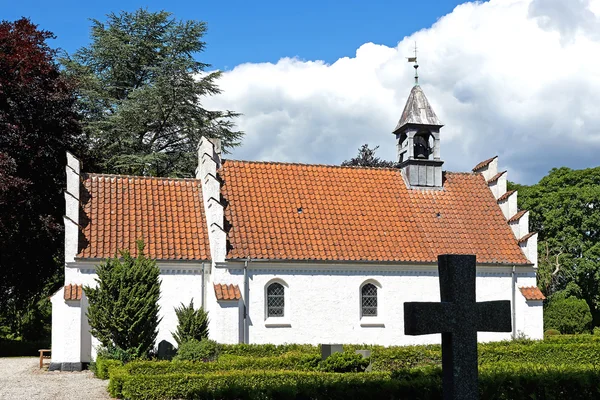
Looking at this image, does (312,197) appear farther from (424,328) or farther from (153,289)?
(424,328)

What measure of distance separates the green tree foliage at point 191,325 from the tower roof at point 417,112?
41.4 feet

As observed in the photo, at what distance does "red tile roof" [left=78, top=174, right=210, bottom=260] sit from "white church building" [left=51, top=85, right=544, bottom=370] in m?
0.05

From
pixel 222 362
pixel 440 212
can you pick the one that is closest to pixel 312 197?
pixel 440 212

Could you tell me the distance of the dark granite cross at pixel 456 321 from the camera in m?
7.84

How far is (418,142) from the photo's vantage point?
29219mm

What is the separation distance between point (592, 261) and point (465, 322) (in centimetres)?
3317

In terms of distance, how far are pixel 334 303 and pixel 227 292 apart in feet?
13.3

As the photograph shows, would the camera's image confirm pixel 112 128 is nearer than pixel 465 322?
No

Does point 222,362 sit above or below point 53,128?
below

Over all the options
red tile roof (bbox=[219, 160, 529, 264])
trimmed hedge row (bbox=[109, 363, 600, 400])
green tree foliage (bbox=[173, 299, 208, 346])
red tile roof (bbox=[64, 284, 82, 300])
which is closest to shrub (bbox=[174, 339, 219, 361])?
green tree foliage (bbox=[173, 299, 208, 346])

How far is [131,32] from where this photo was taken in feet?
127

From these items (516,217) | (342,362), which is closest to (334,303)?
(342,362)

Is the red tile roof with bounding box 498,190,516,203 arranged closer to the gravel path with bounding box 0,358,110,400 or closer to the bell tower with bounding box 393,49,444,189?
the bell tower with bounding box 393,49,444,189

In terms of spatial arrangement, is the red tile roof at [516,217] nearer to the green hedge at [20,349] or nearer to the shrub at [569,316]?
the shrub at [569,316]
